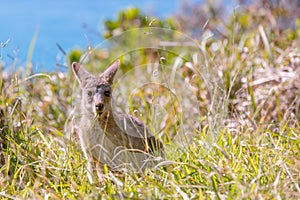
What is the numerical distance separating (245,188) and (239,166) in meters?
0.50

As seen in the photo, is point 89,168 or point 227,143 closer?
point 89,168

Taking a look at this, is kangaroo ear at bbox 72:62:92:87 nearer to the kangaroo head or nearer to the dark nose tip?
the kangaroo head

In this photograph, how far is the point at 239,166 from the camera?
3.14 meters

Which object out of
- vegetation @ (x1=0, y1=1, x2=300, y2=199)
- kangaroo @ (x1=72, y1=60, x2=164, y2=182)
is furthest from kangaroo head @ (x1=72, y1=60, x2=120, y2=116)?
vegetation @ (x1=0, y1=1, x2=300, y2=199)

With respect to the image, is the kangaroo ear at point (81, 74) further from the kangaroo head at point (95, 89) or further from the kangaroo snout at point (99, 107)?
the kangaroo snout at point (99, 107)

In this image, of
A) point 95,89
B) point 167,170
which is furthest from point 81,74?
point 167,170

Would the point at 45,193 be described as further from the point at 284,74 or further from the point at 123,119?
the point at 284,74

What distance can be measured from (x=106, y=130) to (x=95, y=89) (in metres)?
0.25

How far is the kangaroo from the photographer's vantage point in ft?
10.8

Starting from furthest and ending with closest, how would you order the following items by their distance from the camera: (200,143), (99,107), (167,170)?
(200,143) < (99,107) < (167,170)

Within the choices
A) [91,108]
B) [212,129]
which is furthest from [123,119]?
[212,129]

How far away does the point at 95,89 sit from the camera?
129 inches

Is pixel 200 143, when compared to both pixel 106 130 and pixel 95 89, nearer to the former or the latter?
pixel 106 130

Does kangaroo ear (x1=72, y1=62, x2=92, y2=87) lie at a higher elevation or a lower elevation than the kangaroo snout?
higher
